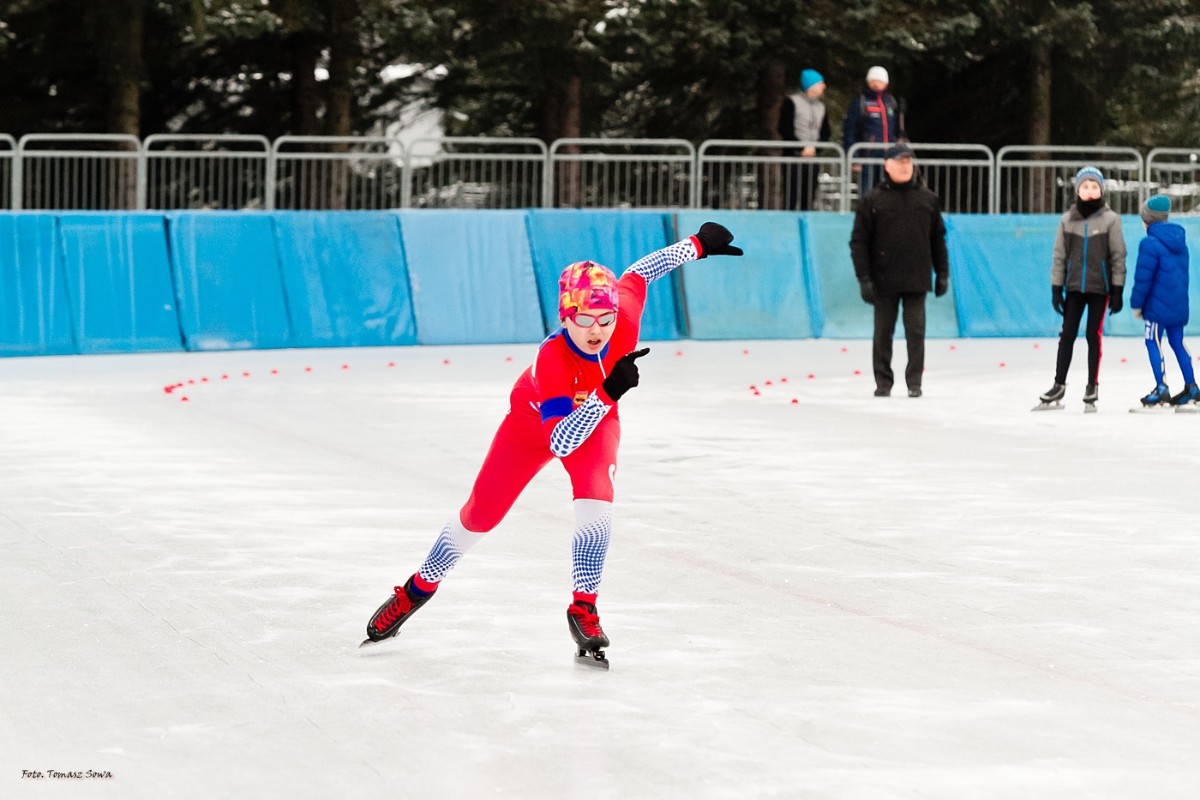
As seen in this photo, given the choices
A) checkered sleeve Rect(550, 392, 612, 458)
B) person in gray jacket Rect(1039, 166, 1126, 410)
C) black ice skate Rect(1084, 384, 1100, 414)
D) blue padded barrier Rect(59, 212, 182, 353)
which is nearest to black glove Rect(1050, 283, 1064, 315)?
person in gray jacket Rect(1039, 166, 1126, 410)

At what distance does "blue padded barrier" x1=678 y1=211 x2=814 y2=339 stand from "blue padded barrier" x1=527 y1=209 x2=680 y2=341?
269 mm

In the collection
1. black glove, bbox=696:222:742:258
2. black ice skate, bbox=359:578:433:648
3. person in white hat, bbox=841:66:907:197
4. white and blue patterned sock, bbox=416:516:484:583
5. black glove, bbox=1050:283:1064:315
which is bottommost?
black ice skate, bbox=359:578:433:648

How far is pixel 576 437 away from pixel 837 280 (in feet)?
53.9

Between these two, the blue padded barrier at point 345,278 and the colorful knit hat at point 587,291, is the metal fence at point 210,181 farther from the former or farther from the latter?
the colorful knit hat at point 587,291

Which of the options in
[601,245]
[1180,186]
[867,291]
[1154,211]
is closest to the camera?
[1154,211]

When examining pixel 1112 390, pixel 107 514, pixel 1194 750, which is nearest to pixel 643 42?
pixel 1112 390

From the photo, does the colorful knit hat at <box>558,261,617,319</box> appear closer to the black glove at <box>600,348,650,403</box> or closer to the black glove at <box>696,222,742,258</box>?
the black glove at <box>600,348,650,403</box>

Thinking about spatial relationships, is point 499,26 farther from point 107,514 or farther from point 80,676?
point 80,676

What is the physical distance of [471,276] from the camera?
21.4 m

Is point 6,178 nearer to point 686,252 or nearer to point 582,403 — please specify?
point 686,252

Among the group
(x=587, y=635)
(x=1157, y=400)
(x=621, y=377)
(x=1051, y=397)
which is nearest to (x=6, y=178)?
(x=1051, y=397)

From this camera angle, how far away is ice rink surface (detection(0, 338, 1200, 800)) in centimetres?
555

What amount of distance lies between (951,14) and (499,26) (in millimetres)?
6502

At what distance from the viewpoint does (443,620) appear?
298 inches
